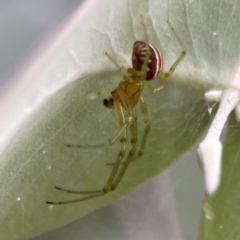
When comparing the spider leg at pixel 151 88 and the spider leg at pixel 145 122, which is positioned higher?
the spider leg at pixel 151 88

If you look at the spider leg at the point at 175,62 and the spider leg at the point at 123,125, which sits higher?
the spider leg at the point at 175,62

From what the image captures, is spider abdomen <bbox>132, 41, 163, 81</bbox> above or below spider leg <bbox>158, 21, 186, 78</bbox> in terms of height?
above

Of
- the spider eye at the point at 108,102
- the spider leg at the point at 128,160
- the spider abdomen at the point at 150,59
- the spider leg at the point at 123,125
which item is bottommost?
the spider leg at the point at 128,160

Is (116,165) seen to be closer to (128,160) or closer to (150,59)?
(128,160)

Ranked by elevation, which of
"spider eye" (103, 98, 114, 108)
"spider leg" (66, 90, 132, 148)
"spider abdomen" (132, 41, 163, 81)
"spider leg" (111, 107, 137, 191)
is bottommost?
"spider leg" (111, 107, 137, 191)

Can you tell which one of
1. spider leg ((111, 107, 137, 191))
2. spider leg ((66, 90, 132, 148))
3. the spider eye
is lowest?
spider leg ((111, 107, 137, 191))

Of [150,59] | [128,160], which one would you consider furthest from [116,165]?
[150,59]

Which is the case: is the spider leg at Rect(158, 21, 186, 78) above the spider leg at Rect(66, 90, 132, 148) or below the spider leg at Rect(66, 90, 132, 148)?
above

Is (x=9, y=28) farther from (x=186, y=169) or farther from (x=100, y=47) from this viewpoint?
(x=186, y=169)

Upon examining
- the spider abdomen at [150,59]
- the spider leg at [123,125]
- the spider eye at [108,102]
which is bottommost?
the spider leg at [123,125]

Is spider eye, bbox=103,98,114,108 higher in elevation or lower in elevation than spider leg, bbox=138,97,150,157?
→ higher
